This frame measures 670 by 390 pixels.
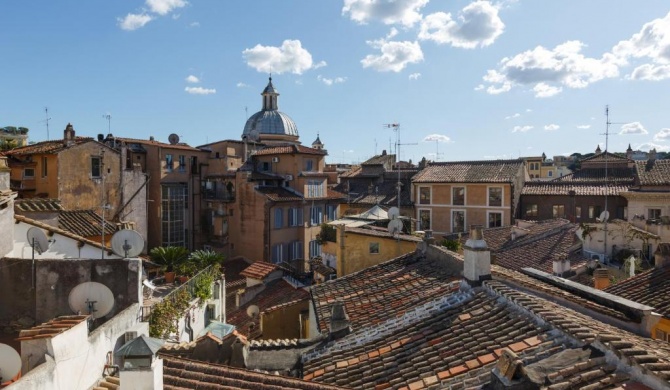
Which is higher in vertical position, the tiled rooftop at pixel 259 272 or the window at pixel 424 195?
the window at pixel 424 195

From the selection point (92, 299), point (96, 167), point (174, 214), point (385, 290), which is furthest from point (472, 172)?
point (92, 299)

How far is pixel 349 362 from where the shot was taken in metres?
7.80

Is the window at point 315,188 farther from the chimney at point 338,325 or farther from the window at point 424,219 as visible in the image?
the chimney at point 338,325

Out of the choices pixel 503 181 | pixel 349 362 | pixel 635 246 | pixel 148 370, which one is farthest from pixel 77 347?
pixel 503 181

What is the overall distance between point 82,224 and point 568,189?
3623 cm

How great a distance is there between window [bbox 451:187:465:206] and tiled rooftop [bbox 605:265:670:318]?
27.5m

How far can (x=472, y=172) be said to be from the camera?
39.9m

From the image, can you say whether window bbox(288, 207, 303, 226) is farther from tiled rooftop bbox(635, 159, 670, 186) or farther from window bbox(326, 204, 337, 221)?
tiled rooftop bbox(635, 159, 670, 186)

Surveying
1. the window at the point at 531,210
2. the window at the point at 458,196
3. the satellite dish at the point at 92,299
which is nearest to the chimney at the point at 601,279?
the satellite dish at the point at 92,299

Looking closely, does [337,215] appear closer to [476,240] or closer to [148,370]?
[476,240]

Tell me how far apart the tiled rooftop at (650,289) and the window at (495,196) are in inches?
1036

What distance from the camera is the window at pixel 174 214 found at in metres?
33.0

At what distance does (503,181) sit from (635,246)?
20282mm

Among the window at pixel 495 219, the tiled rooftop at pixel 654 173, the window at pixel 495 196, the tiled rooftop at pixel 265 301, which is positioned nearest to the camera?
the tiled rooftop at pixel 265 301
